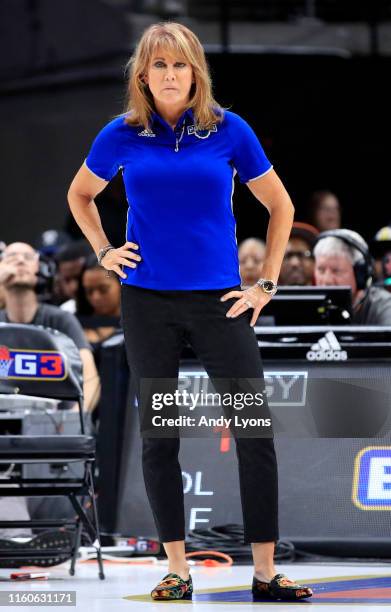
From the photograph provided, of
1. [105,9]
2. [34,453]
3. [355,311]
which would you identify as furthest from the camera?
[105,9]

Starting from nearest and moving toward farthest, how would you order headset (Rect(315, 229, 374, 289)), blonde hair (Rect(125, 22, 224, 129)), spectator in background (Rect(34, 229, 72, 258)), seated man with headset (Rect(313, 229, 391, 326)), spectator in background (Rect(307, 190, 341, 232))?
1. blonde hair (Rect(125, 22, 224, 129))
2. seated man with headset (Rect(313, 229, 391, 326))
3. headset (Rect(315, 229, 374, 289))
4. spectator in background (Rect(307, 190, 341, 232))
5. spectator in background (Rect(34, 229, 72, 258))

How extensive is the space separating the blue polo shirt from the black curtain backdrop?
6.32m

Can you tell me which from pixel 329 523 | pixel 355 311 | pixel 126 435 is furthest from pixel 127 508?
pixel 355 311

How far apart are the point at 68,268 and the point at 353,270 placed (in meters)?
3.06

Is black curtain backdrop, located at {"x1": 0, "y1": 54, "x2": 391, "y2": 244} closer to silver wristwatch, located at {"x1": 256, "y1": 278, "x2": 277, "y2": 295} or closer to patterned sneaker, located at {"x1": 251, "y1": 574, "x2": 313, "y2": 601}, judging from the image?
silver wristwatch, located at {"x1": 256, "y1": 278, "x2": 277, "y2": 295}

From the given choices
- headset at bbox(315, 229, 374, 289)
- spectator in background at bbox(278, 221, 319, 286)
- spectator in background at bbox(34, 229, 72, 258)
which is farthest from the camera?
spectator in background at bbox(34, 229, 72, 258)

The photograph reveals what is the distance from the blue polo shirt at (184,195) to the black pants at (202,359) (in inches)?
2.5

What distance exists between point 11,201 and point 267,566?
7512 millimetres

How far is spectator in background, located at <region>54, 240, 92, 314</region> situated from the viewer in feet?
27.5

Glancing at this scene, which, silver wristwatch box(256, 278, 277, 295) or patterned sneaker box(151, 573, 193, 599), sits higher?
silver wristwatch box(256, 278, 277, 295)

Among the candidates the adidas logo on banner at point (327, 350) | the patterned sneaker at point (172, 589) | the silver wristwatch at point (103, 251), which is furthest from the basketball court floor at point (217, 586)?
the silver wristwatch at point (103, 251)

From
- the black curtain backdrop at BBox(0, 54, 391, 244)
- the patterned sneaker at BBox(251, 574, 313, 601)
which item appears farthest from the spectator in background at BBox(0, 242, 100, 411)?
the black curtain backdrop at BBox(0, 54, 391, 244)

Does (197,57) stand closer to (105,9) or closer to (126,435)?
(126,435)

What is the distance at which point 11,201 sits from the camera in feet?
35.7
